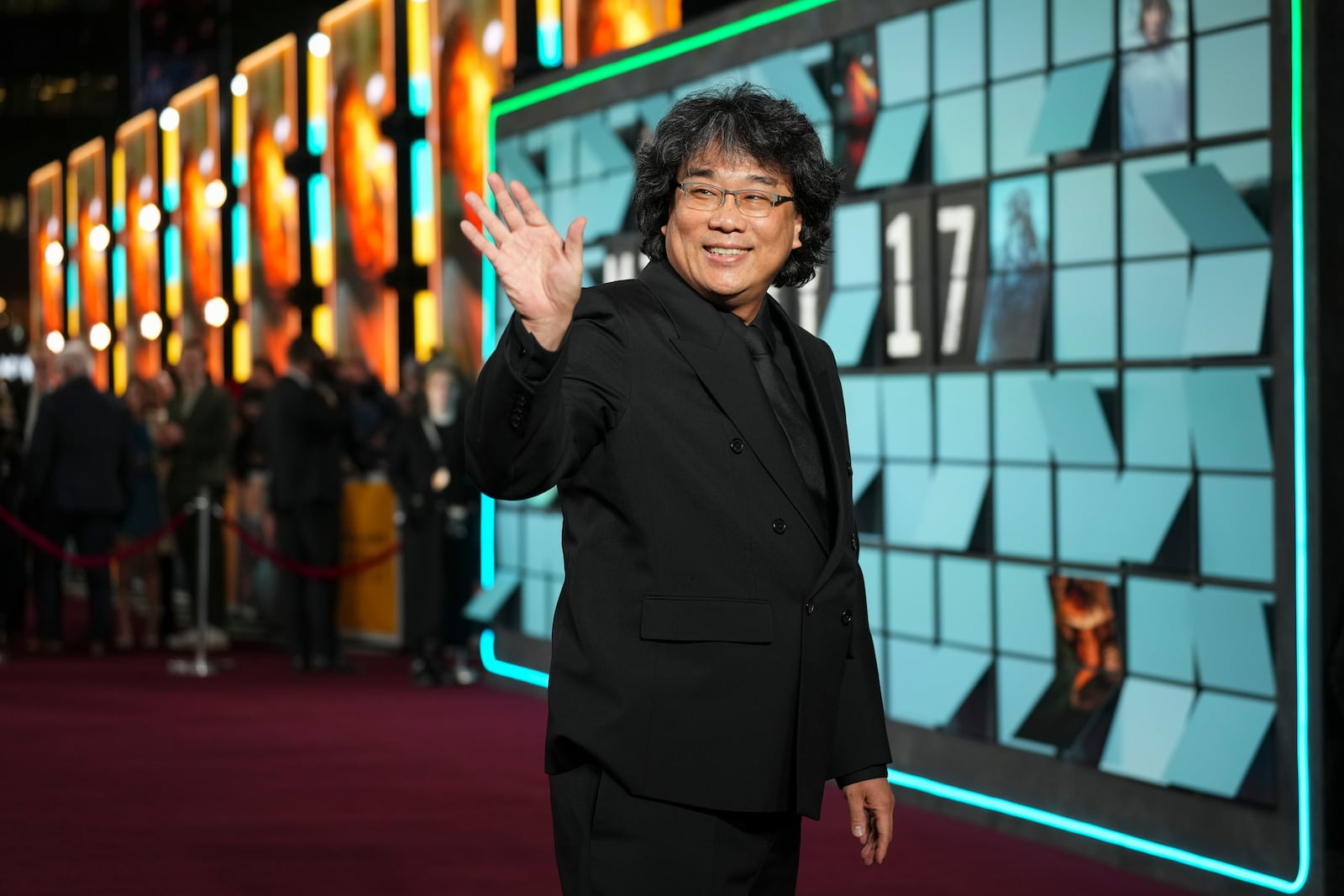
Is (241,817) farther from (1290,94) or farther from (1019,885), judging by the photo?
(1290,94)

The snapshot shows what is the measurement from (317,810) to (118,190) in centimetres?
2717

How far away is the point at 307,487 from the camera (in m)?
10.2

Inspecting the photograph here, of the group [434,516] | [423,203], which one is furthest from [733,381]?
[423,203]

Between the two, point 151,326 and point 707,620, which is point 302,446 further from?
point 151,326

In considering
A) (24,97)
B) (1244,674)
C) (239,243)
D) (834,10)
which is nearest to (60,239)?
(24,97)

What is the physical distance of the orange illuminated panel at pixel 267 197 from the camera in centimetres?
2178

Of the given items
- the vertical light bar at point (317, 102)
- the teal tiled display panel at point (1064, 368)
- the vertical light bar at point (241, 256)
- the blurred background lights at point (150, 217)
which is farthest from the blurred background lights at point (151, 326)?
the teal tiled display panel at point (1064, 368)

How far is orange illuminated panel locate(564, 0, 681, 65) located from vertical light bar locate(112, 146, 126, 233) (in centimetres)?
1875

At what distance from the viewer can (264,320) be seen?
23594 mm

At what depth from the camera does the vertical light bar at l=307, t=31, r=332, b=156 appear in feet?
66.9

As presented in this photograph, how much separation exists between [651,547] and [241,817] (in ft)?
14.1

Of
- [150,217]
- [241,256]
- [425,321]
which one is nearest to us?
[425,321]

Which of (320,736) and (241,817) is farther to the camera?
(320,736)

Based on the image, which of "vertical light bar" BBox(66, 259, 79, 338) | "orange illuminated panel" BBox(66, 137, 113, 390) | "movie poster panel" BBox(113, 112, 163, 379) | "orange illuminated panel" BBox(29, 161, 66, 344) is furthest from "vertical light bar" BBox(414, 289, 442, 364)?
Result: "orange illuminated panel" BBox(29, 161, 66, 344)
